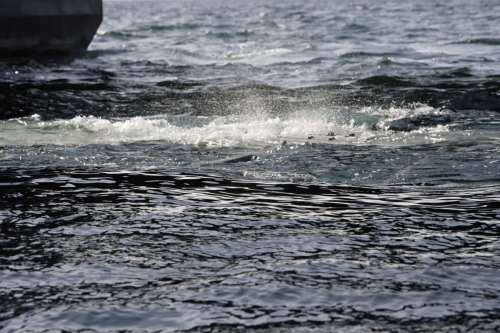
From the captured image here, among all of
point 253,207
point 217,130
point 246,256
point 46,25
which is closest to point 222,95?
point 217,130

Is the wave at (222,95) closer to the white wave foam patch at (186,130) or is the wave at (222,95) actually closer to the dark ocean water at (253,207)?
the dark ocean water at (253,207)

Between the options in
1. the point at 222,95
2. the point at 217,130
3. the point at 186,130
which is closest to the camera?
the point at 217,130

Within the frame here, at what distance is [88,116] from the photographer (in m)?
16.5

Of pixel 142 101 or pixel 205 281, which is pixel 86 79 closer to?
pixel 142 101

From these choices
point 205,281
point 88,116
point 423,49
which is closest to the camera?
point 205,281

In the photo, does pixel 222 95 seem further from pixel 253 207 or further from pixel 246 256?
pixel 246 256

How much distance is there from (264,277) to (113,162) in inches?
219

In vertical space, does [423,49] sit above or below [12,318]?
above

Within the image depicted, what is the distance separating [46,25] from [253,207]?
20.0 meters

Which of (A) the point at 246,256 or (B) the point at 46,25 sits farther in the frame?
(B) the point at 46,25

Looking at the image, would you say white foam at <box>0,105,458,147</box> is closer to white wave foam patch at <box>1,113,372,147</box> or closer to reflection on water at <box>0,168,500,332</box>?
white wave foam patch at <box>1,113,372,147</box>

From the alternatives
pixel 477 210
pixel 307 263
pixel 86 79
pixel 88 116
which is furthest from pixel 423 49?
pixel 307 263

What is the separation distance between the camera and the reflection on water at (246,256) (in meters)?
5.69

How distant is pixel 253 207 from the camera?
8641 millimetres
